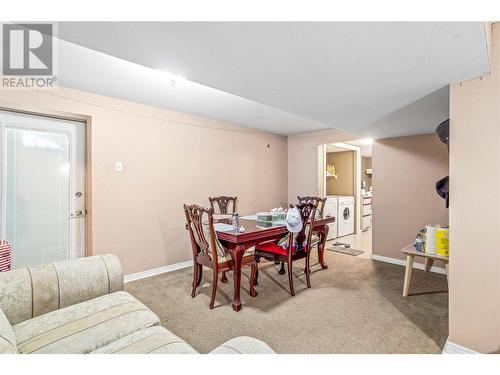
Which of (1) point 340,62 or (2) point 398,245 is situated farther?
(2) point 398,245

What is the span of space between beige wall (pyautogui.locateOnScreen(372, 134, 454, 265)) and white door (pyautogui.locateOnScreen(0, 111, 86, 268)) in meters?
4.11

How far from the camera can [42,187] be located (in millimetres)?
2707

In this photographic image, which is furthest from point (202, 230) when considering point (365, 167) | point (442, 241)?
point (365, 167)

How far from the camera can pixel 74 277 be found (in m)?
1.59

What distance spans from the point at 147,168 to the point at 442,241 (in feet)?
11.1

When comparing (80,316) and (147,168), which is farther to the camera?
(147,168)

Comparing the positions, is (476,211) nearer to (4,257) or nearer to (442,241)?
(442,241)

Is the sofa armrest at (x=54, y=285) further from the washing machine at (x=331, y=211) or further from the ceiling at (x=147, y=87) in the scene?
the washing machine at (x=331, y=211)

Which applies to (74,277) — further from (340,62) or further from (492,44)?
(492,44)

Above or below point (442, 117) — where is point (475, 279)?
below

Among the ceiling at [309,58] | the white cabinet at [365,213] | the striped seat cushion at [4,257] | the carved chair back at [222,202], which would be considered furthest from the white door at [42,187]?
the white cabinet at [365,213]

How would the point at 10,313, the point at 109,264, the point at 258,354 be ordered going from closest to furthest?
the point at 258,354, the point at 10,313, the point at 109,264
